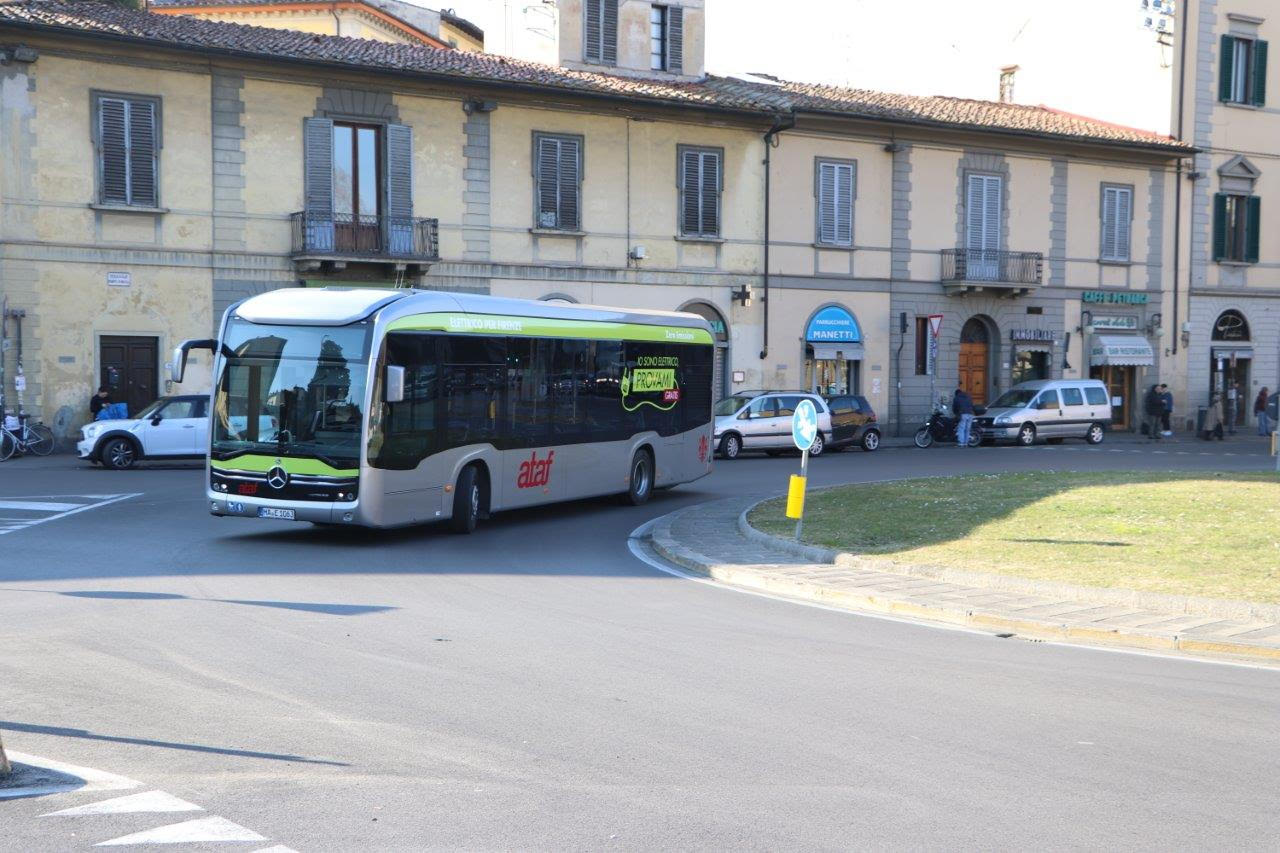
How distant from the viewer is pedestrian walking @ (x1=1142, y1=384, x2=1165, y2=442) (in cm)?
4256

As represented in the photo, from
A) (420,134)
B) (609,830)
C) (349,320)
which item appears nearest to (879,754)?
(609,830)

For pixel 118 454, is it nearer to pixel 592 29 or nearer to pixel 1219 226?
pixel 592 29

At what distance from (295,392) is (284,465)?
82 centimetres

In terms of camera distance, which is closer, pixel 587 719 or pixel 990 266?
pixel 587 719

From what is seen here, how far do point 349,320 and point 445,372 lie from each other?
1533mm

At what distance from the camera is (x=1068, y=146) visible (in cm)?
4303

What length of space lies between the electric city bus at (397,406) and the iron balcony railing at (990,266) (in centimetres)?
2377

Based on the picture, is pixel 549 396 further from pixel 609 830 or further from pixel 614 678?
pixel 609 830

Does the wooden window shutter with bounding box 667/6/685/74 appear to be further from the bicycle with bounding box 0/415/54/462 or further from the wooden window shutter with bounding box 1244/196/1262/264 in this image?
the wooden window shutter with bounding box 1244/196/1262/264

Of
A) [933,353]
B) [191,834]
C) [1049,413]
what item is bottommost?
[191,834]

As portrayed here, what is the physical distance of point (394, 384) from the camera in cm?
1499

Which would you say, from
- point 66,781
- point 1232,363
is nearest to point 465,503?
point 66,781

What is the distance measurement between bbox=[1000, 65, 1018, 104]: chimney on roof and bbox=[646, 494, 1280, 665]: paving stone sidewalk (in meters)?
39.7

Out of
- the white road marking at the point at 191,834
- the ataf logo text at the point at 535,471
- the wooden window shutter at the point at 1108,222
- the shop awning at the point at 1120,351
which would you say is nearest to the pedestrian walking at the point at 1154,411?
the shop awning at the point at 1120,351
